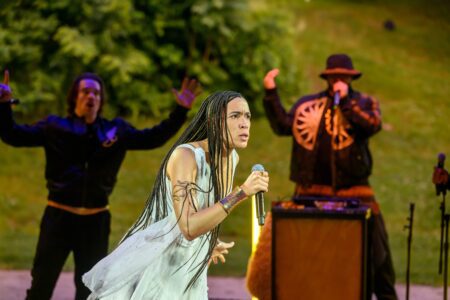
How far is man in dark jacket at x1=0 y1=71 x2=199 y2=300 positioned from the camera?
664 cm

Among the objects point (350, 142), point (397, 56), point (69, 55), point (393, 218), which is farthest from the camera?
point (397, 56)

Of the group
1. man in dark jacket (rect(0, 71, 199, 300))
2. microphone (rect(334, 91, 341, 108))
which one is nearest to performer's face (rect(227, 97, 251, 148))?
man in dark jacket (rect(0, 71, 199, 300))

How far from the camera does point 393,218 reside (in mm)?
12047

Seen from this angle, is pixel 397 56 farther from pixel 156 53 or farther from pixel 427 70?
pixel 156 53

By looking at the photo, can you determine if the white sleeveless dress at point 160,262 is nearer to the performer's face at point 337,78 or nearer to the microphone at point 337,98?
the microphone at point 337,98

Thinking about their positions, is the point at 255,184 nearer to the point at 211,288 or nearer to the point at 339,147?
the point at 339,147

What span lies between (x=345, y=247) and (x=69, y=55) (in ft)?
23.7

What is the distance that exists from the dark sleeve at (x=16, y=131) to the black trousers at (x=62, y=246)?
0.42 m

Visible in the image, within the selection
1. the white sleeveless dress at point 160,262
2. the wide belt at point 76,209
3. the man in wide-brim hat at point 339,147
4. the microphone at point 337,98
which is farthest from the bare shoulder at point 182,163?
the man in wide-brim hat at point 339,147

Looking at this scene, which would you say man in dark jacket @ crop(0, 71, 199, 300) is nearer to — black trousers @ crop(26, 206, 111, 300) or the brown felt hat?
black trousers @ crop(26, 206, 111, 300)

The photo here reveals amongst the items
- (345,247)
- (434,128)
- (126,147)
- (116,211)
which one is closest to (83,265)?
(126,147)

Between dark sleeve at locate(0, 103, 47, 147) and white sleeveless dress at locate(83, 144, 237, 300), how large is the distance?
7.70ft

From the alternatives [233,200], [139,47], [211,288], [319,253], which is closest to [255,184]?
[233,200]

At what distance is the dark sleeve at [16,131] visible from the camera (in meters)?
6.62
